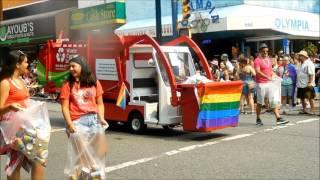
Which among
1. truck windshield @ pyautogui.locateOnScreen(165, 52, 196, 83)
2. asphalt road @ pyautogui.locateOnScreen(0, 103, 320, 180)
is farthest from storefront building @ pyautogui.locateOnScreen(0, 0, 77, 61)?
asphalt road @ pyautogui.locateOnScreen(0, 103, 320, 180)

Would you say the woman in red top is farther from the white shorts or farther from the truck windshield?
the white shorts

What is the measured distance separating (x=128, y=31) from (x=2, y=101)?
2207cm

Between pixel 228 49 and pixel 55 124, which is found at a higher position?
pixel 228 49

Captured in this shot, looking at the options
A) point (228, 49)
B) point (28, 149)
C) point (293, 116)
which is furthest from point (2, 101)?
point (228, 49)

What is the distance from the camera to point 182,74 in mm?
11773

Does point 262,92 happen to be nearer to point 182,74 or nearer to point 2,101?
point 182,74

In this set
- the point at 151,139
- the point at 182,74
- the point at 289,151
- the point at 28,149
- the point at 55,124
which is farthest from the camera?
the point at 55,124

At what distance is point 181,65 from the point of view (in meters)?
11.9

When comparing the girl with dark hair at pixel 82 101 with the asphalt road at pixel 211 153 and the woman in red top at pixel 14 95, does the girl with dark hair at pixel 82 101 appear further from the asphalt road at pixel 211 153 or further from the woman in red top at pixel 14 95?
the asphalt road at pixel 211 153

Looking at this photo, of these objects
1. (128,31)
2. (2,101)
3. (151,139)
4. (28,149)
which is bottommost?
(151,139)

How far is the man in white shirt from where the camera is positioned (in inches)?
560

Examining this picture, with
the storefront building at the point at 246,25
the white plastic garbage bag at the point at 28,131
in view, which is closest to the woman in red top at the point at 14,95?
the white plastic garbage bag at the point at 28,131

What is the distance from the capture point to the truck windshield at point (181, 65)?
1161 centimetres

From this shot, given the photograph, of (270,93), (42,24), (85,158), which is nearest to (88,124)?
(85,158)
